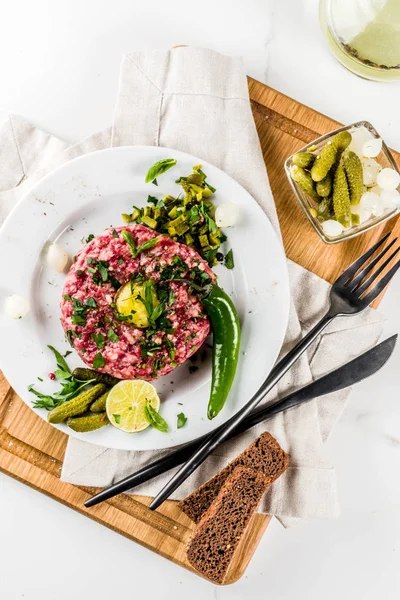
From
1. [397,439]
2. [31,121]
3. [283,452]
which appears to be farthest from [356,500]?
[31,121]

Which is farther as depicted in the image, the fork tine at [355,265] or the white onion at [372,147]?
the fork tine at [355,265]

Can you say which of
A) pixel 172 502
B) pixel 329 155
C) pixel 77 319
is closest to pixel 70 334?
pixel 77 319

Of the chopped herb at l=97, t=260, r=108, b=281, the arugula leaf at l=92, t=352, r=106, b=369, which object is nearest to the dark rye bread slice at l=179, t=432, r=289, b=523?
the arugula leaf at l=92, t=352, r=106, b=369

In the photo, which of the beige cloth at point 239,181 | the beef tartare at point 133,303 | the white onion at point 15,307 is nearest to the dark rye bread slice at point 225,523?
the beige cloth at point 239,181

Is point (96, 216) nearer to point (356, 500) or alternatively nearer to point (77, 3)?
point (77, 3)

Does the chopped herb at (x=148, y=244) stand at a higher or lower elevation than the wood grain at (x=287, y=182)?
lower

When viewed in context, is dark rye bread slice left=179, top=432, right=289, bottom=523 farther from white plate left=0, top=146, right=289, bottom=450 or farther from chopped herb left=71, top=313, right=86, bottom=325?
chopped herb left=71, top=313, right=86, bottom=325

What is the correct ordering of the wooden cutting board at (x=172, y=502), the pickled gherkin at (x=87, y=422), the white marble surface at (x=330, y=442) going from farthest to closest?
the white marble surface at (x=330, y=442)
the wooden cutting board at (x=172, y=502)
the pickled gherkin at (x=87, y=422)

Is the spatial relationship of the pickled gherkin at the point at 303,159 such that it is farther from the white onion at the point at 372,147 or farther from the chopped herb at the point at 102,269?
the chopped herb at the point at 102,269
